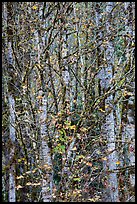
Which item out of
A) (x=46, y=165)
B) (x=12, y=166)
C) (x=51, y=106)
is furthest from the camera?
(x=12, y=166)

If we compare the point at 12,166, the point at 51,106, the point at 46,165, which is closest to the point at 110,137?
the point at 51,106

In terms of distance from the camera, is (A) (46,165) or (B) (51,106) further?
(B) (51,106)

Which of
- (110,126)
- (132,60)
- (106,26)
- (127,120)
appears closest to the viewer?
(127,120)

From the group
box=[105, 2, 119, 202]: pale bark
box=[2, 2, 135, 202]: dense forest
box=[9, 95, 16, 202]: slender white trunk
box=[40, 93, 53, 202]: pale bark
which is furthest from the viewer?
box=[105, 2, 119, 202]: pale bark

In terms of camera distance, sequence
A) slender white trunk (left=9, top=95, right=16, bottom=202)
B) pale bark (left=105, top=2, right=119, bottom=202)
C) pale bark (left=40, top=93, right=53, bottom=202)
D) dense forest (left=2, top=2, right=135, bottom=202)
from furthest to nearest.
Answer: pale bark (left=105, top=2, right=119, bottom=202) → slender white trunk (left=9, top=95, right=16, bottom=202) → dense forest (left=2, top=2, right=135, bottom=202) → pale bark (left=40, top=93, right=53, bottom=202)

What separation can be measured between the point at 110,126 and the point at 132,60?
1.63 metres

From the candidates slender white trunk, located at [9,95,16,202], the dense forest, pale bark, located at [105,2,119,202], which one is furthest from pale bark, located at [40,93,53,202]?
pale bark, located at [105,2,119,202]

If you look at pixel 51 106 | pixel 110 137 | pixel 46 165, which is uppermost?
pixel 51 106

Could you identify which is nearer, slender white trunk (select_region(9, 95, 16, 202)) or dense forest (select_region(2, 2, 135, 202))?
dense forest (select_region(2, 2, 135, 202))

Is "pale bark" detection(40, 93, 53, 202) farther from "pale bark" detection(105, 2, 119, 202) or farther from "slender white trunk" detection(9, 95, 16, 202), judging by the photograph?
"pale bark" detection(105, 2, 119, 202)

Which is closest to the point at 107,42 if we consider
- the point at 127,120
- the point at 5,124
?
the point at 127,120

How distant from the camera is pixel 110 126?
761 cm

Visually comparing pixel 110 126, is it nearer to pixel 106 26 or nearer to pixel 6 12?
pixel 106 26

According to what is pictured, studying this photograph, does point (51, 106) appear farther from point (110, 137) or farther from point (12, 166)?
point (12, 166)
